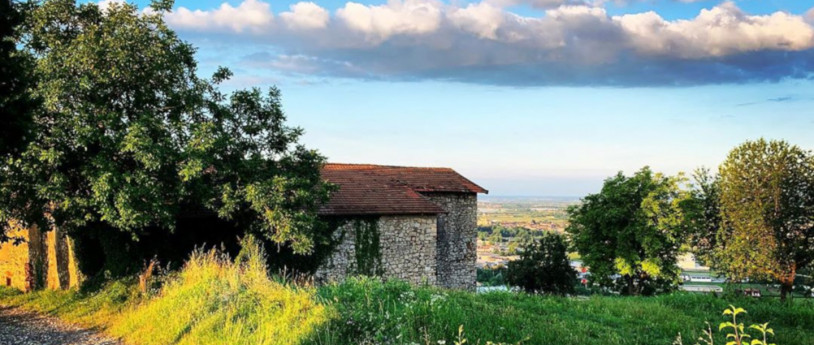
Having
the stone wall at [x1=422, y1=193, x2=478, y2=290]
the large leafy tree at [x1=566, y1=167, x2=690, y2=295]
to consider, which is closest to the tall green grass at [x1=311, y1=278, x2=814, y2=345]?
the stone wall at [x1=422, y1=193, x2=478, y2=290]

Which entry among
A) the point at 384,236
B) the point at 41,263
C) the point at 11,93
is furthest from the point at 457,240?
the point at 11,93

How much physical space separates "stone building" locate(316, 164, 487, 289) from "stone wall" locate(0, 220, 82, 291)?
7651 mm

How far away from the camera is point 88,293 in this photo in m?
14.5

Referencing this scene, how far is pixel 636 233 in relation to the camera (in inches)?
1204

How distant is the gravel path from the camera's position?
1038 cm

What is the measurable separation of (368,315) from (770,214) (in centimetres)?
2579

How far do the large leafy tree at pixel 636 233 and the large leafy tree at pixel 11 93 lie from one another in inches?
1084

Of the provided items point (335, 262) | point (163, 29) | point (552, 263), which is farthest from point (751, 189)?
point (163, 29)

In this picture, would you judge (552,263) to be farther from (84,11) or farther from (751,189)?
(84,11)

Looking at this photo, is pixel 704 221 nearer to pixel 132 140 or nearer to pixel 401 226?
pixel 401 226

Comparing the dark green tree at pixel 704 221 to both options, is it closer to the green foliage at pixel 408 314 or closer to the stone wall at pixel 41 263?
the green foliage at pixel 408 314

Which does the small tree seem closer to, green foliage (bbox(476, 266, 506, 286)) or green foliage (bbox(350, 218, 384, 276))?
green foliage (bbox(476, 266, 506, 286))

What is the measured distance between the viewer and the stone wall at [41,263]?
55.1ft

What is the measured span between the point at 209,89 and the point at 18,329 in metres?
7.37
